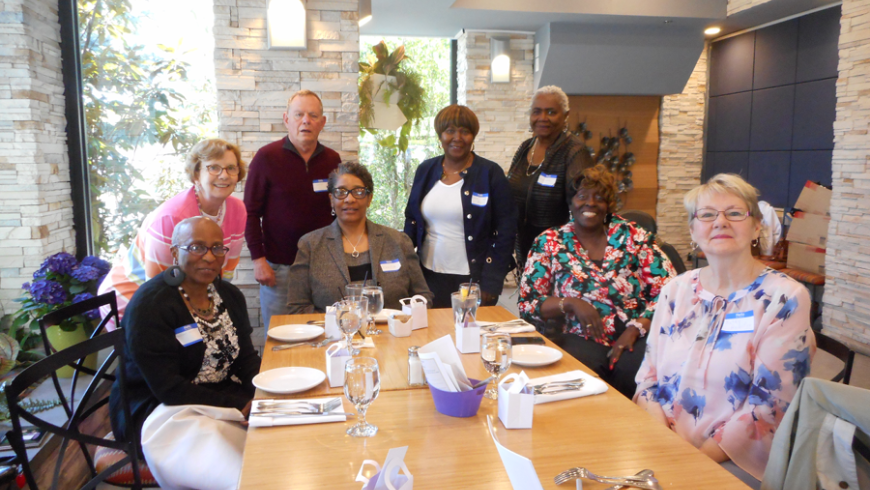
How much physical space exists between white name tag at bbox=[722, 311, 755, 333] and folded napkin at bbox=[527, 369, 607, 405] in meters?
0.45

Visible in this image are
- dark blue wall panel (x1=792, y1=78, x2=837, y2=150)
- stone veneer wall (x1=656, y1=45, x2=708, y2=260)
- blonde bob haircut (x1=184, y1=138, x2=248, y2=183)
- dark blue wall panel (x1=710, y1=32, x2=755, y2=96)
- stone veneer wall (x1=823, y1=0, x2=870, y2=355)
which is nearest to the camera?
blonde bob haircut (x1=184, y1=138, x2=248, y2=183)

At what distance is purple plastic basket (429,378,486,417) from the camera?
153cm

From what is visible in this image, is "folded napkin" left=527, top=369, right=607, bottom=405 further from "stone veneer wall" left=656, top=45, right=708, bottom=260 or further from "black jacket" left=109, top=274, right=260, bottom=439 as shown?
"stone veneer wall" left=656, top=45, right=708, bottom=260

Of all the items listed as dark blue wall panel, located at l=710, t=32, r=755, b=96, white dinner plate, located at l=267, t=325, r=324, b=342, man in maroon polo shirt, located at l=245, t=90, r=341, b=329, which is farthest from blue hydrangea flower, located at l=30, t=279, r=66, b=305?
dark blue wall panel, located at l=710, t=32, r=755, b=96

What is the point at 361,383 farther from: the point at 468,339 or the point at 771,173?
the point at 771,173

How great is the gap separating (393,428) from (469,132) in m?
2.11

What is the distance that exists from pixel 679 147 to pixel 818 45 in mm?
1912

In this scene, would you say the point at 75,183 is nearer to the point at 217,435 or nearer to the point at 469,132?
the point at 469,132

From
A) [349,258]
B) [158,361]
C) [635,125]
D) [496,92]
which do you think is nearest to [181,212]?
[349,258]

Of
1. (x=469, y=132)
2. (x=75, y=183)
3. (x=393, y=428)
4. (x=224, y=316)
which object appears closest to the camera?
(x=393, y=428)

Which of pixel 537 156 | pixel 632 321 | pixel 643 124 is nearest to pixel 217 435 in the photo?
pixel 632 321

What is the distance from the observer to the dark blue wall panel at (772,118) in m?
6.44

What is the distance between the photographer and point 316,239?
2.83 meters

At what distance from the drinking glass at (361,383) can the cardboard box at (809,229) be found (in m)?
5.39
